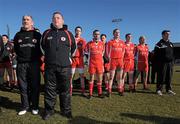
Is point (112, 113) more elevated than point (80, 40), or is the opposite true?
point (80, 40)

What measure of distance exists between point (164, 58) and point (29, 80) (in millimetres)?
5575

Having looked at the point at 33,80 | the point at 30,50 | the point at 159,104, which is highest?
the point at 30,50

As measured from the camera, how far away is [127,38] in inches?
481

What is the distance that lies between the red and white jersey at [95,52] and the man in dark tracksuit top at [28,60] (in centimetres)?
278

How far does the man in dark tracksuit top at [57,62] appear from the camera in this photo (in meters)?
7.79

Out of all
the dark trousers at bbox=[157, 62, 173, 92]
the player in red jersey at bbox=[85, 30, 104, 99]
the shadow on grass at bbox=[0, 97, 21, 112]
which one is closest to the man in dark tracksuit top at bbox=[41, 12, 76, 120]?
the shadow on grass at bbox=[0, 97, 21, 112]

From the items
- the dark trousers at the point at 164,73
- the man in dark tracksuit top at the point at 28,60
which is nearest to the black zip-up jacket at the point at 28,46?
the man in dark tracksuit top at the point at 28,60

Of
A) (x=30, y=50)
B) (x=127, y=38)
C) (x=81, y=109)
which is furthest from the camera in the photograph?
(x=127, y=38)

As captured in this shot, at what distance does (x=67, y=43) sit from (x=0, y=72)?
5.50m

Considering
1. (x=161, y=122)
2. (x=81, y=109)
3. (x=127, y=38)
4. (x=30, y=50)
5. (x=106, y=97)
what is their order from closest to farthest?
(x=161, y=122) → (x=30, y=50) → (x=81, y=109) → (x=106, y=97) → (x=127, y=38)

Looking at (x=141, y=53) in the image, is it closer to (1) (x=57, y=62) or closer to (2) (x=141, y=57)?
(2) (x=141, y=57)

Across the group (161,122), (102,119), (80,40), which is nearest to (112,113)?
(102,119)

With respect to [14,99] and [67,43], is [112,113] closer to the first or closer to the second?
[67,43]

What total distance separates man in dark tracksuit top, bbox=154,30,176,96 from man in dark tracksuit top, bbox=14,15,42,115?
529 centimetres
